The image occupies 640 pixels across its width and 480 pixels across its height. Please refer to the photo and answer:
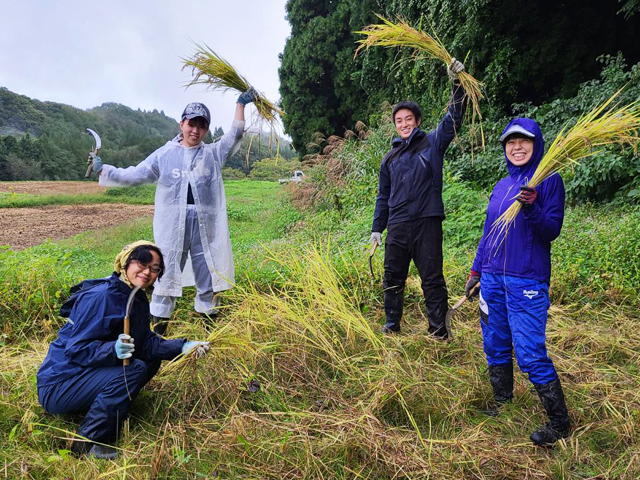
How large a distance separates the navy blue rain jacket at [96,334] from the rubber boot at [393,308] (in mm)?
1471

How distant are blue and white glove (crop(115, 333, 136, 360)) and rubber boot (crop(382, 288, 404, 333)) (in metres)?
1.72

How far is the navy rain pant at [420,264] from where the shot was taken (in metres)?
2.73

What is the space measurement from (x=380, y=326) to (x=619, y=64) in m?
5.65

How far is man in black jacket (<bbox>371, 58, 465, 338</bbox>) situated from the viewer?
2.73 metres

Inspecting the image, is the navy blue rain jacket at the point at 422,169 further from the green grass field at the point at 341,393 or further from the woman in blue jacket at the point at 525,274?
the green grass field at the point at 341,393

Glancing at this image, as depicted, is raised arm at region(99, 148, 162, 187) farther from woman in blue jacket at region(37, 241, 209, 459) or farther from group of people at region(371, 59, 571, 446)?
group of people at region(371, 59, 571, 446)

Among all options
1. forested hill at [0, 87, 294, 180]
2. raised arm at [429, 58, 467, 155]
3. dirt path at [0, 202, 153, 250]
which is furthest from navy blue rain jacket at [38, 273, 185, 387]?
forested hill at [0, 87, 294, 180]

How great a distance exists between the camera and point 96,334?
2.00 meters

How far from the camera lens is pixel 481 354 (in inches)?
105

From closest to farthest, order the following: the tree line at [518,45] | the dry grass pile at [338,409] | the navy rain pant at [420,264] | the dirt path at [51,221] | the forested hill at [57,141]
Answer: the dry grass pile at [338,409]
the navy rain pant at [420,264]
the tree line at [518,45]
the dirt path at [51,221]
the forested hill at [57,141]

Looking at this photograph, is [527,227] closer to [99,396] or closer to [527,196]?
[527,196]

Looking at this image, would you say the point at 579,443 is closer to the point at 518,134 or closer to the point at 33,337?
the point at 518,134

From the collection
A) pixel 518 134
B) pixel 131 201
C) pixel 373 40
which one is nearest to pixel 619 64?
pixel 373 40

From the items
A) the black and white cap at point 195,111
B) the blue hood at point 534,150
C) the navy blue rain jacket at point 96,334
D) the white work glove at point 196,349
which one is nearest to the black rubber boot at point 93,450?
the navy blue rain jacket at point 96,334
